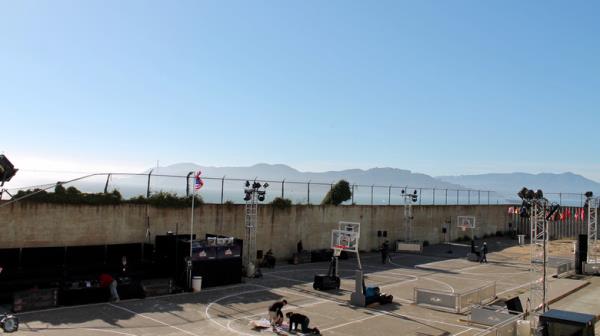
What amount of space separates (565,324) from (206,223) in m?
23.6

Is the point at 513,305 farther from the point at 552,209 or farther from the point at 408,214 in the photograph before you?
the point at 408,214

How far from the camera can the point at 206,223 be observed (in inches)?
Answer: 1406

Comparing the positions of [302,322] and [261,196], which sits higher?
[261,196]

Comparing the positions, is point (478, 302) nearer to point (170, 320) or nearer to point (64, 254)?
point (170, 320)

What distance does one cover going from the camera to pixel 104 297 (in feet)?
79.9

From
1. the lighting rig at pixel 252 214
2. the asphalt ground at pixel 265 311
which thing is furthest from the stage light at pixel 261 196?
the asphalt ground at pixel 265 311

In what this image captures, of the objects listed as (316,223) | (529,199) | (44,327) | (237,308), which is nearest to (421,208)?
(316,223)

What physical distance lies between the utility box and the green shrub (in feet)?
92.2

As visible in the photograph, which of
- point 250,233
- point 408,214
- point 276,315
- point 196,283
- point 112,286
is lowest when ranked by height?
point 196,283

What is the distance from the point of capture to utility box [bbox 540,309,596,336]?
17859 millimetres

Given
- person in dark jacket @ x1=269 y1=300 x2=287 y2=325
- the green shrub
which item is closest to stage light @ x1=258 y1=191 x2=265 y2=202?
the green shrub

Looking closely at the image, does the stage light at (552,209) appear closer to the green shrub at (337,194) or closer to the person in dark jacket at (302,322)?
the person in dark jacket at (302,322)

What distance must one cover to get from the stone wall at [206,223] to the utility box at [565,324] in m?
21.9

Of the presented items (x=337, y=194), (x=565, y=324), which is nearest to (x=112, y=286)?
(x=565, y=324)
